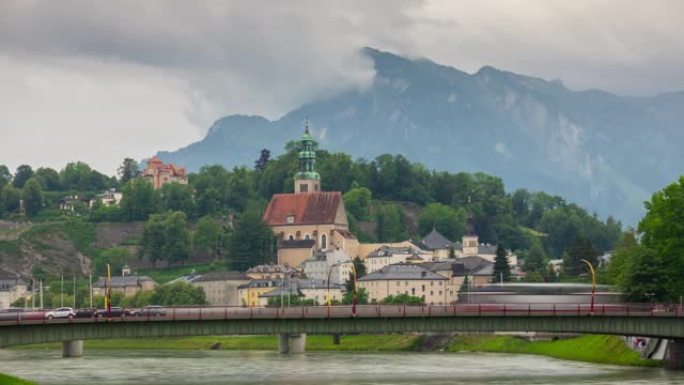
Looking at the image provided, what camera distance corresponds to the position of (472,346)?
545 feet

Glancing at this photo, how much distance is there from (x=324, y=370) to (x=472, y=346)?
1827 inches

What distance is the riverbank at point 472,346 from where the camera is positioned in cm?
12638

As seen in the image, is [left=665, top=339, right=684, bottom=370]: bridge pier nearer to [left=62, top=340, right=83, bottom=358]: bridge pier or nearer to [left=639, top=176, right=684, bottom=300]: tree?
[left=639, top=176, right=684, bottom=300]: tree

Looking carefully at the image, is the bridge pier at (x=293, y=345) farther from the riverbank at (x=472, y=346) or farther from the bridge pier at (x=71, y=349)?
the bridge pier at (x=71, y=349)

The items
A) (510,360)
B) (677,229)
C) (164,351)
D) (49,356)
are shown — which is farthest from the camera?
(164,351)

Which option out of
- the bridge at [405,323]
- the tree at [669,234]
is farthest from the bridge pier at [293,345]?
the bridge at [405,323]

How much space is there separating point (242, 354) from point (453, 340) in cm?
2218

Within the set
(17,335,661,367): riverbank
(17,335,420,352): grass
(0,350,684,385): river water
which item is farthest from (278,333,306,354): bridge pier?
(17,335,420,352): grass

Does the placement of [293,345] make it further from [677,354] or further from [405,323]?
[677,354]

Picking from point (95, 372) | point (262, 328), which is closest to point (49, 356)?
point (95, 372)

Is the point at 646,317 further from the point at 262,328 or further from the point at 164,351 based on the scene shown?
the point at 164,351

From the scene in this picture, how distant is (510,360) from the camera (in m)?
138

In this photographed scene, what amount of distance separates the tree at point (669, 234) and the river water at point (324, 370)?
32.1 ft

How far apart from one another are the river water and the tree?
9.79m
